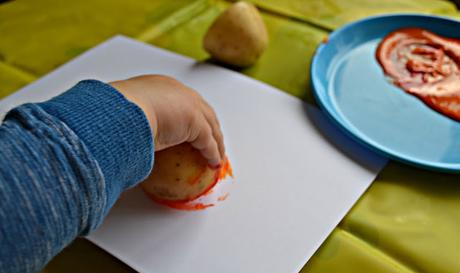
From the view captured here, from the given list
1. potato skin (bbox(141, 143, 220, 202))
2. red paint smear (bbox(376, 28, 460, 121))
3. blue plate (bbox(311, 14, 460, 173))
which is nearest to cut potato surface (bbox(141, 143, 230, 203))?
potato skin (bbox(141, 143, 220, 202))

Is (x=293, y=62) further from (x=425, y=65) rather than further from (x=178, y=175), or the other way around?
(x=178, y=175)

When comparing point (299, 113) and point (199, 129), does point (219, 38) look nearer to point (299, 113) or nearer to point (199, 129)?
point (299, 113)

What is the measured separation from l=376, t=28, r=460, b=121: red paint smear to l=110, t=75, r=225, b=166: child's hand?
345 millimetres

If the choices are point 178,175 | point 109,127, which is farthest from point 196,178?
point 109,127

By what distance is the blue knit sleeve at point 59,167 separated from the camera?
1.20 feet

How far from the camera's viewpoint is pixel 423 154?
625 millimetres

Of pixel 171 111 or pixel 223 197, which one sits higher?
pixel 171 111

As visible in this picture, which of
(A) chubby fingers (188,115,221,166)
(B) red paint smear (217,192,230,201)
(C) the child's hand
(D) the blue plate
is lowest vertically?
(B) red paint smear (217,192,230,201)

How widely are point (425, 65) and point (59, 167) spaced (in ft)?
1.94

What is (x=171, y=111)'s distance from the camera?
19.3 inches

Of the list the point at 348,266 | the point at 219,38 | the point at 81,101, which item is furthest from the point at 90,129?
the point at 219,38

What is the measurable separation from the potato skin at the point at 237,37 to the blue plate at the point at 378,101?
0.10 metres

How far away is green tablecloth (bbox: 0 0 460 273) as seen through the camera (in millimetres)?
517

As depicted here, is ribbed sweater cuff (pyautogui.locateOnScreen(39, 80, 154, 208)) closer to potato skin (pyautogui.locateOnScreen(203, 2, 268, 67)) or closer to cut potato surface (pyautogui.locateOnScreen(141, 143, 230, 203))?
cut potato surface (pyautogui.locateOnScreen(141, 143, 230, 203))
